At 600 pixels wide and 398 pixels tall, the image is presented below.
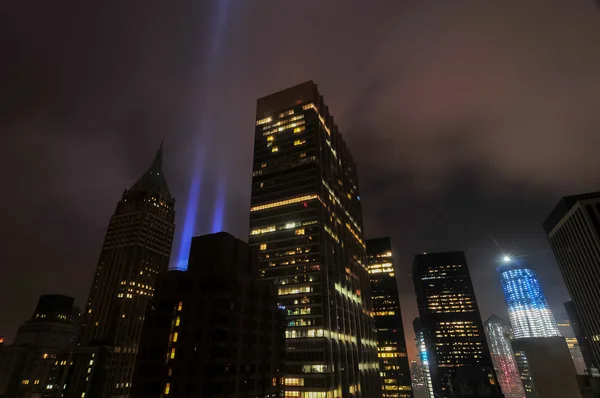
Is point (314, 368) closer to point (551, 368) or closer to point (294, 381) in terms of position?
point (294, 381)

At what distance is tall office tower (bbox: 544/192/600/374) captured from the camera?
11931 cm

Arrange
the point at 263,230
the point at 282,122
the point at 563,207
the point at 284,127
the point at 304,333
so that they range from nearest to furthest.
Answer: the point at 304,333, the point at 263,230, the point at 563,207, the point at 284,127, the point at 282,122

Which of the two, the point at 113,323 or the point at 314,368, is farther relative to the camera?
the point at 113,323

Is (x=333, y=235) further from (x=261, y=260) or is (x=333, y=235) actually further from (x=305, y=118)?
(x=305, y=118)

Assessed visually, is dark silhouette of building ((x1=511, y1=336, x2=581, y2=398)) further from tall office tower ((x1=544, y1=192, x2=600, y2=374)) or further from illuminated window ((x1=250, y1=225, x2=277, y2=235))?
illuminated window ((x1=250, y1=225, x2=277, y2=235))

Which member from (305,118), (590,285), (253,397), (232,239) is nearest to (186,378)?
(253,397)

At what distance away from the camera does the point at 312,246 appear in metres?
118

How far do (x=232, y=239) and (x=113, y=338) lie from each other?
127 metres

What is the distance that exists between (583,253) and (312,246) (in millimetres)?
108010

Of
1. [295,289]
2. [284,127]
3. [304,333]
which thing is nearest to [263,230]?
[295,289]

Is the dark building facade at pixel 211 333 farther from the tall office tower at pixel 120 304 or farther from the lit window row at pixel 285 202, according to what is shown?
the tall office tower at pixel 120 304

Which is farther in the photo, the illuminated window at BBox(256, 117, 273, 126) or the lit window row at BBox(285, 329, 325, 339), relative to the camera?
the illuminated window at BBox(256, 117, 273, 126)

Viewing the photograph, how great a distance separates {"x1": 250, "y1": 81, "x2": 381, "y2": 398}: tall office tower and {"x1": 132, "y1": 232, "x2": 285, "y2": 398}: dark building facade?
20.8 metres

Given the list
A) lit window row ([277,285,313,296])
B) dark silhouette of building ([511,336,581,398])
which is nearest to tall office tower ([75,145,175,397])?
lit window row ([277,285,313,296])
